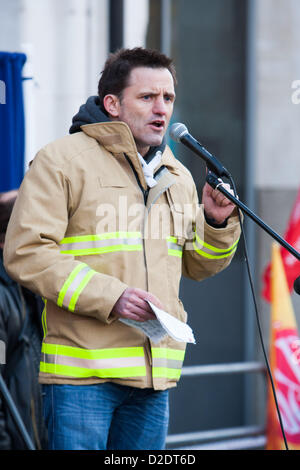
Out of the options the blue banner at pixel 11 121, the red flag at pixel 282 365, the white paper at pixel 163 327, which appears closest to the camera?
the white paper at pixel 163 327

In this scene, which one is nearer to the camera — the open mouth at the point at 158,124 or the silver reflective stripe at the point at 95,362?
the silver reflective stripe at the point at 95,362

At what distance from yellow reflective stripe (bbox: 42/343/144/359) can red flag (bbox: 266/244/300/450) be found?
2.63 meters

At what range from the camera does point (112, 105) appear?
2730 mm

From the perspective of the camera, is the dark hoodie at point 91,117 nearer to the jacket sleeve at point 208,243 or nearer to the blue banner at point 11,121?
the jacket sleeve at point 208,243

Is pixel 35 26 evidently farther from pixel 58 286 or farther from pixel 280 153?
pixel 58 286

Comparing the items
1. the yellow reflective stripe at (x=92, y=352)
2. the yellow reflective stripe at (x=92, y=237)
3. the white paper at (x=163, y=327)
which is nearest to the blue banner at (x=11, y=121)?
the yellow reflective stripe at (x=92, y=237)

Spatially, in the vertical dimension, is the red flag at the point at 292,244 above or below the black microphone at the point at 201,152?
below

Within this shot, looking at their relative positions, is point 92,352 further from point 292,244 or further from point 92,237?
point 292,244

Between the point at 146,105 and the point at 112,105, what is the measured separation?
0.14 m

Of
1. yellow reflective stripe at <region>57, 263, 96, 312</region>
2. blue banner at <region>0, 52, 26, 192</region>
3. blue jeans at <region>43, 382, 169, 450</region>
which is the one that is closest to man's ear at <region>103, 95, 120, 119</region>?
yellow reflective stripe at <region>57, 263, 96, 312</region>

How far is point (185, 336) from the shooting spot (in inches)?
93.1

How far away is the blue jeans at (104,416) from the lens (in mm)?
2502

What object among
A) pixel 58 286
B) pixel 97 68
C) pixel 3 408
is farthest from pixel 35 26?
pixel 58 286

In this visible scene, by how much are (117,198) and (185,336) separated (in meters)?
0.53
